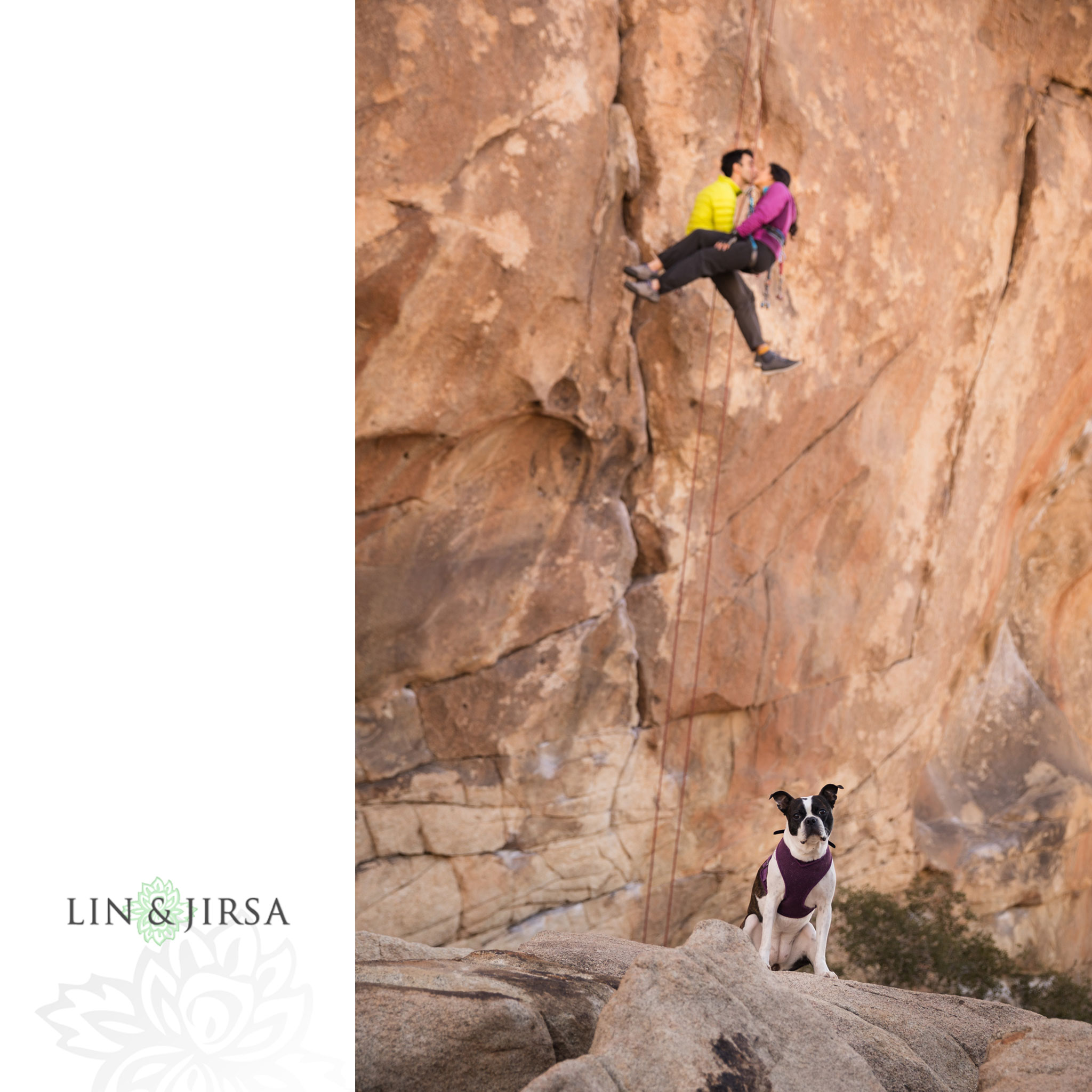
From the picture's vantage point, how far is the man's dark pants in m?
6.61

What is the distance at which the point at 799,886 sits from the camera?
4320 mm

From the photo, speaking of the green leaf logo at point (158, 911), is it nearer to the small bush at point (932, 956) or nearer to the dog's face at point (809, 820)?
the dog's face at point (809, 820)

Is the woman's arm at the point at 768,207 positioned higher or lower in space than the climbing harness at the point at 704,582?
higher

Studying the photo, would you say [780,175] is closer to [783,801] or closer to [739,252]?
[739,252]

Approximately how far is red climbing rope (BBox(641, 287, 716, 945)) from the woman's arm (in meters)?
1.39

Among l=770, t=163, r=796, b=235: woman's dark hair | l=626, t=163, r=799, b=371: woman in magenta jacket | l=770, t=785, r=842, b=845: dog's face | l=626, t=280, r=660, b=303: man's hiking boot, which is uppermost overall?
l=770, t=163, r=796, b=235: woman's dark hair

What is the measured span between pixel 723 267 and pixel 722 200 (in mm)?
445

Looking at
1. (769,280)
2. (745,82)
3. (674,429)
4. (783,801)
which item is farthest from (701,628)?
(745,82)

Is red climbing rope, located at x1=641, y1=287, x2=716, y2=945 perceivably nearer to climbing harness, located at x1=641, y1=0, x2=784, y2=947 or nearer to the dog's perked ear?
climbing harness, located at x1=641, y1=0, x2=784, y2=947

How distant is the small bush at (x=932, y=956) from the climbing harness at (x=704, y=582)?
5.81 ft

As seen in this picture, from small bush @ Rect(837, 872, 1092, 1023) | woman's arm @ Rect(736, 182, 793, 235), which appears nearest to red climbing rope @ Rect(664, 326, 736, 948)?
woman's arm @ Rect(736, 182, 793, 235)

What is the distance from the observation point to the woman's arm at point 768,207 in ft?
20.6

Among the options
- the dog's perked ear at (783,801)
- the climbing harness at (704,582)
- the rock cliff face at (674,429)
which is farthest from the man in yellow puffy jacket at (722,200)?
the dog's perked ear at (783,801)

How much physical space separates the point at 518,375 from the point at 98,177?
4832 millimetres
